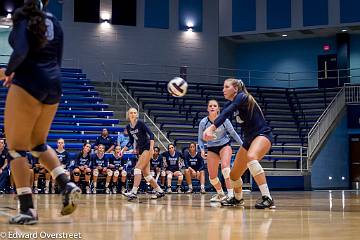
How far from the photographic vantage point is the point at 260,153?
296 inches

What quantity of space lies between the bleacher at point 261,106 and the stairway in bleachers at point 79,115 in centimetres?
204

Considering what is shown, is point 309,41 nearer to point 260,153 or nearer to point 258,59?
point 258,59

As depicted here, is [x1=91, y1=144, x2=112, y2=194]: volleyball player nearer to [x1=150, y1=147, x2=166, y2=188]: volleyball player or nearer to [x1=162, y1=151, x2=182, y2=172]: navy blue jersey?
[x1=150, y1=147, x2=166, y2=188]: volleyball player

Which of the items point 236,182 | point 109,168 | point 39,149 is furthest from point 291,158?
point 39,149

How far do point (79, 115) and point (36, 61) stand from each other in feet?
51.6

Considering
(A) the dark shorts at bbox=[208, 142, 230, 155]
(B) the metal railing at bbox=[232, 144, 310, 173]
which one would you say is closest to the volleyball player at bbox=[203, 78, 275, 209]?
(A) the dark shorts at bbox=[208, 142, 230, 155]

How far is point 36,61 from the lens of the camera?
14.8 ft

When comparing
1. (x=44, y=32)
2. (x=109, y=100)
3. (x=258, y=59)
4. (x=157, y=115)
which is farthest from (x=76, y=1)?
(x=44, y=32)

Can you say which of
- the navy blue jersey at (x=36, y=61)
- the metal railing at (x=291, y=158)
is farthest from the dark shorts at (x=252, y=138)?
the metal railing at (x=291, y=158)

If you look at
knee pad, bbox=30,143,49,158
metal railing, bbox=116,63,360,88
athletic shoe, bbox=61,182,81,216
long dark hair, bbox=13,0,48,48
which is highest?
metal railing, bbox=116,63,360,88

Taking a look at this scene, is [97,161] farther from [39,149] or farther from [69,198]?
[69,198]

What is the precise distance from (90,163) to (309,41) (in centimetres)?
1648

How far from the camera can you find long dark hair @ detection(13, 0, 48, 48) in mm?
4312

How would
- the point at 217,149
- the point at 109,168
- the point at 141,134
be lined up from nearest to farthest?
the point at 217,149 < the point at 141,134 < the point at 109,168
